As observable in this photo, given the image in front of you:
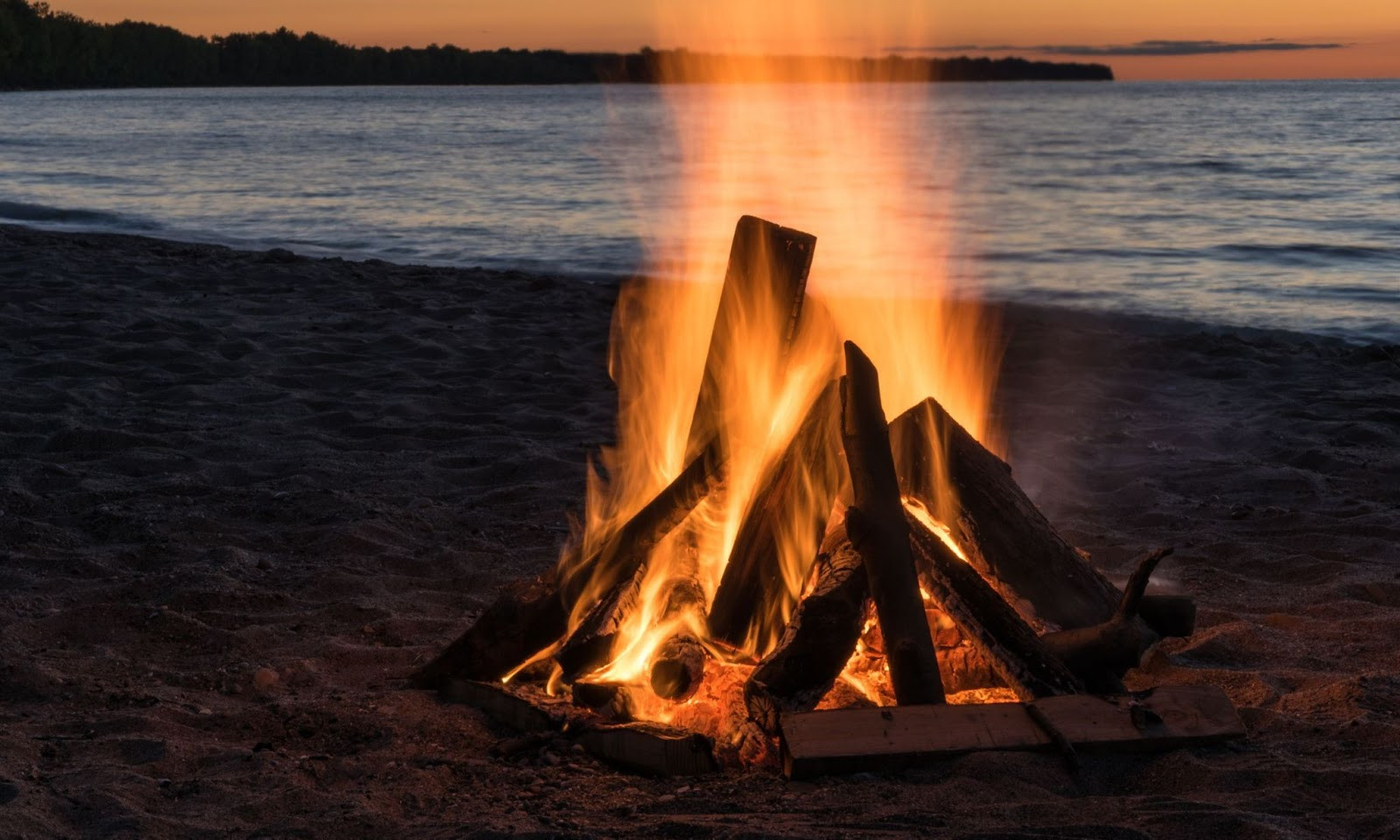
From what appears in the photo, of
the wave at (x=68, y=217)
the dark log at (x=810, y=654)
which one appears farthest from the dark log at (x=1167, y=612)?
the wave at (x=68, y=217)

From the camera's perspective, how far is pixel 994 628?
11.1 feet

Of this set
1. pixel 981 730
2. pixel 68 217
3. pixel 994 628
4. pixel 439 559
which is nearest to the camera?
pixel 981 730

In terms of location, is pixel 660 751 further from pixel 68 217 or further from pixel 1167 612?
pixel 68 217

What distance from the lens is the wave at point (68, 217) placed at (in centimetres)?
2011

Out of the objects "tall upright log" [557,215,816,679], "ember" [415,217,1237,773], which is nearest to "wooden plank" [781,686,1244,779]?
"ember" [415,217,1237,773]

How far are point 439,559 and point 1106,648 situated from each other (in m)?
2.73

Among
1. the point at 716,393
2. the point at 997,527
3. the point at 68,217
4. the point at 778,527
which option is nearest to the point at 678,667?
the point at 778,527

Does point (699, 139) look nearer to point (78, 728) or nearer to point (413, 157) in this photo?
point (413, 157)

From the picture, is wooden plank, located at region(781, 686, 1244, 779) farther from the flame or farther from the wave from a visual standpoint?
the wave

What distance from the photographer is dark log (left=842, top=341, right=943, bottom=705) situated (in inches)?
130

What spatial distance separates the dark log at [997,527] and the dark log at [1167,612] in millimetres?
100

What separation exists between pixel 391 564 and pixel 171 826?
2142 millimetres

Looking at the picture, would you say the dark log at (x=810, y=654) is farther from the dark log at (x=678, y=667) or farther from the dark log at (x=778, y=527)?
the dark log at (x=778, y=527)

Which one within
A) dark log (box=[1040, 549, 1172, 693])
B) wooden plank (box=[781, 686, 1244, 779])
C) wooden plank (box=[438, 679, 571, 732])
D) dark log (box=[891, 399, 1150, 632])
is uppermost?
dark log (box=[891, 399, 1150, 632])
